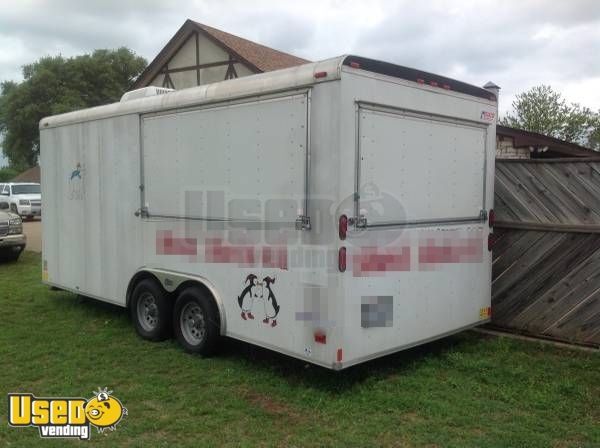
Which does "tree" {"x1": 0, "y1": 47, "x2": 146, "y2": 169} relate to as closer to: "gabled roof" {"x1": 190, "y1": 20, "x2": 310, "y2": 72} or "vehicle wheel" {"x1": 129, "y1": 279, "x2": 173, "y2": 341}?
"gabled roof" {"x1": 190, "y1": 20, "x2": 310, "y2": 72}

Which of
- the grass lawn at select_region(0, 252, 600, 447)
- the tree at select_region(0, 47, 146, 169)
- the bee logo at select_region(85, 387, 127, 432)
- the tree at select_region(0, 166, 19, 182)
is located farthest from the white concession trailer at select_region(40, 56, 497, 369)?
the tree at select_region(0, 166, 19, 182)

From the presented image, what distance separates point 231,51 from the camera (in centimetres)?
1911

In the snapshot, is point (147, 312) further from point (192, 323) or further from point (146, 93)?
point (146, 93)

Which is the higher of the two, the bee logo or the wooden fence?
the wooden fence

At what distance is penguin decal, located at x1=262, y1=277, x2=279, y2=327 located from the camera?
16.0ft

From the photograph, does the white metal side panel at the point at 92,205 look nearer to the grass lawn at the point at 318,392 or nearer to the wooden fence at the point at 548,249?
the grass lawn at the point at 318,392

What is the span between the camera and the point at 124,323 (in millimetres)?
7172

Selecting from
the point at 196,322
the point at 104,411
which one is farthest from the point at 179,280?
the point at 104,411

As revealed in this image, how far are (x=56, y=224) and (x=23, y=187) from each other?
2175cm

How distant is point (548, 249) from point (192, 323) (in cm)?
400

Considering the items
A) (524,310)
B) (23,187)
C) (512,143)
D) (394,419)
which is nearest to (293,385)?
(394,419)

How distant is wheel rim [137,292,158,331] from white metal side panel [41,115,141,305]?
0.32 metres

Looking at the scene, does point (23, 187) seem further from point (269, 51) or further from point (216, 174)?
point (216, 174)
